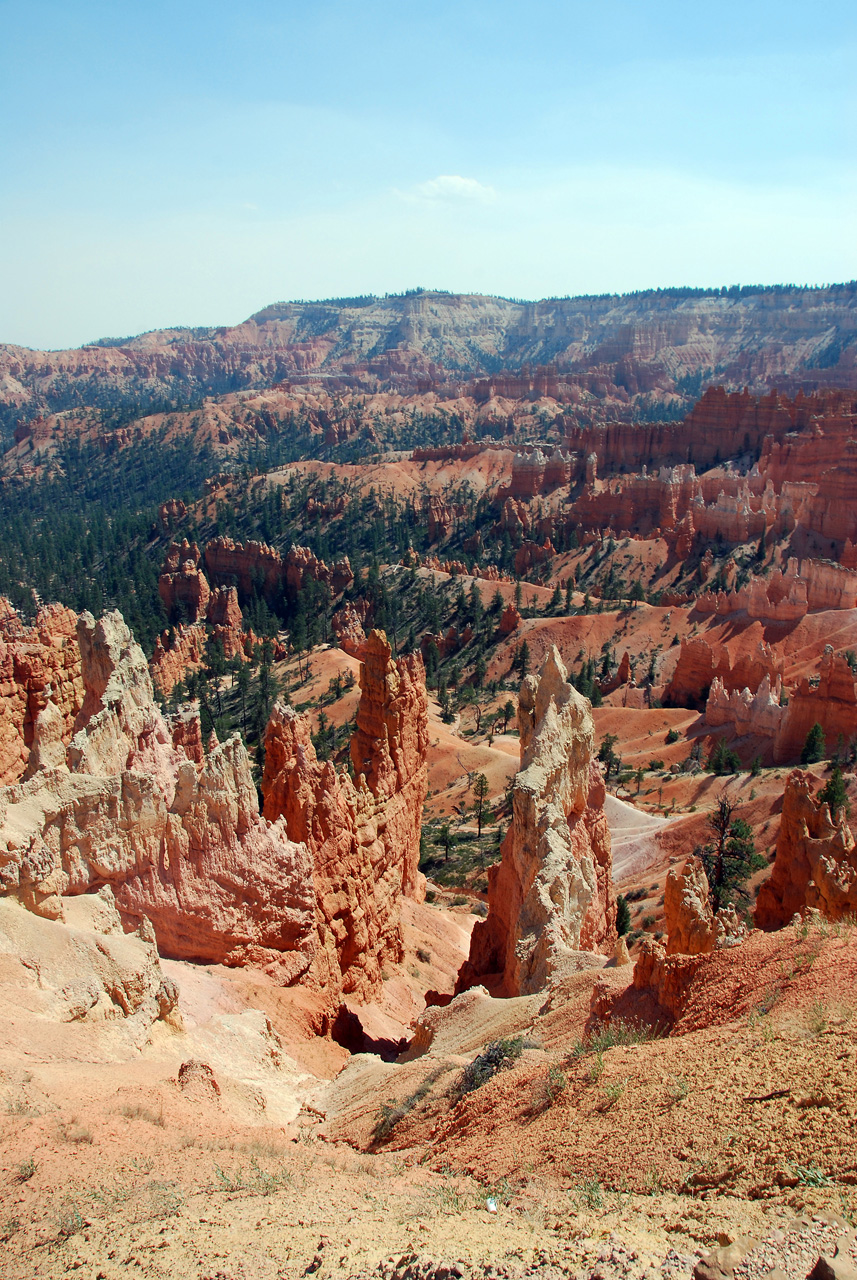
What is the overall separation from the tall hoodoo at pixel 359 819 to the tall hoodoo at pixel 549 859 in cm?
286

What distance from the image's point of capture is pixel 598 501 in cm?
10344

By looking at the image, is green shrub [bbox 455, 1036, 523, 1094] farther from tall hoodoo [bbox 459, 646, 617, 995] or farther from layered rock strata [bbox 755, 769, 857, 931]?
layered rock strata [bbox 755, 769, 857, 931]

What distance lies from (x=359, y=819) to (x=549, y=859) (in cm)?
652

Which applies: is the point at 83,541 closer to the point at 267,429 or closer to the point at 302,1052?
the point at 267,429

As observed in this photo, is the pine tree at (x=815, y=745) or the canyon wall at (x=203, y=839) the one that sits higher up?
the canyon wall at (x=203, y=839)

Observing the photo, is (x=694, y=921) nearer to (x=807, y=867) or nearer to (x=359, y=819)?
(x=807, y=867)

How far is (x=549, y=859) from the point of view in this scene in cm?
A: 1733

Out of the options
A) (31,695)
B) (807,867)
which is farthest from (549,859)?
(31,695)

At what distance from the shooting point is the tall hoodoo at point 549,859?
1614cm

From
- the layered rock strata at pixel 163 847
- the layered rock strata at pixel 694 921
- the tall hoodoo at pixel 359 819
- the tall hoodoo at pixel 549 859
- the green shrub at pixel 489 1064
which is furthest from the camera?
the tall hoodoo at pixel 359 819

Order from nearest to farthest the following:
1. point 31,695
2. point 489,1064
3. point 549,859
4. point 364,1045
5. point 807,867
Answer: point 489,1064, point 549,859, point 364,1045, point 807,867, point 31,695

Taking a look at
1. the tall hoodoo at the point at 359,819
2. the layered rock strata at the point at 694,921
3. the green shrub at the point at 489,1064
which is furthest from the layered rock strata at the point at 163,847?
the layered rock strata at the point at 694,921

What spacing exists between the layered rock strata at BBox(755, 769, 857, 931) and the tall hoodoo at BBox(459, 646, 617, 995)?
4.18 m

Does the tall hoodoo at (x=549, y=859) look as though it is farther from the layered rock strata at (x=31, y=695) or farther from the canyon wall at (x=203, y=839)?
the layered rock strata at (x=31, y=695)
